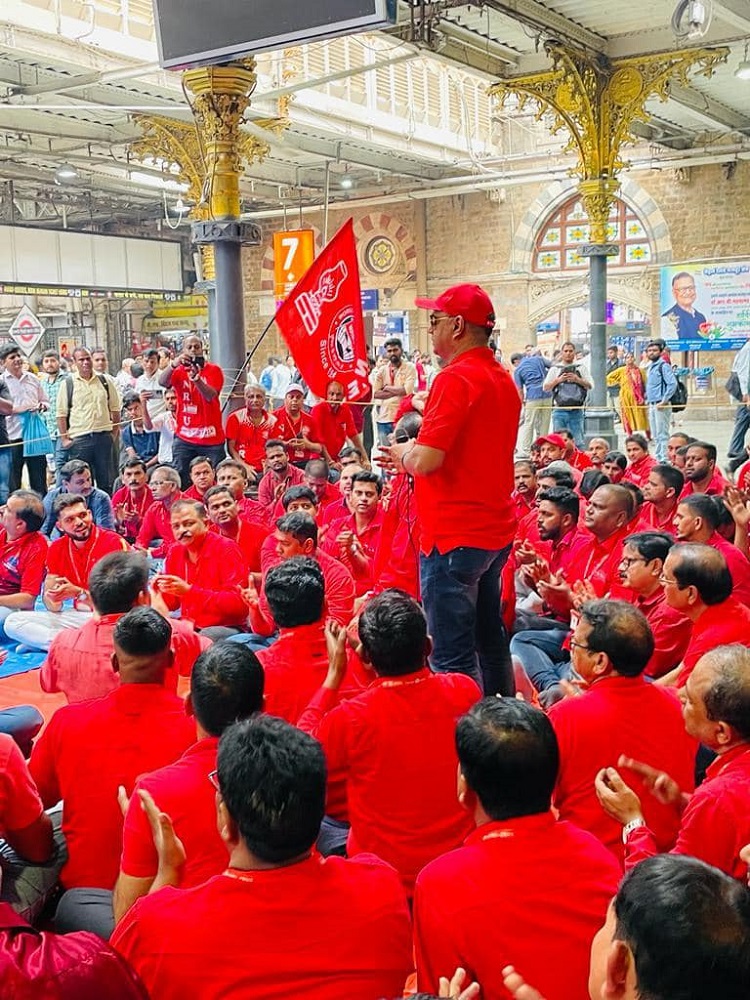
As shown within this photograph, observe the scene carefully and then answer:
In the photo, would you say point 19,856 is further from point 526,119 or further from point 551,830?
point 526,119

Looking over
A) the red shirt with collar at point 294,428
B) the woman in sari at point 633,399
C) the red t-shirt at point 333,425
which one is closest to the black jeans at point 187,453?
the red shirt with collar at point 294,428

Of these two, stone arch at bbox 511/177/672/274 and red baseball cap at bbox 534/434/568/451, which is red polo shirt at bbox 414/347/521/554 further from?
stone arch at bbox 511/177/672/274

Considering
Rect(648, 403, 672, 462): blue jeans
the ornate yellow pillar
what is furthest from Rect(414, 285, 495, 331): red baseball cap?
Rect(648, 403, 672, 462): blue jeans

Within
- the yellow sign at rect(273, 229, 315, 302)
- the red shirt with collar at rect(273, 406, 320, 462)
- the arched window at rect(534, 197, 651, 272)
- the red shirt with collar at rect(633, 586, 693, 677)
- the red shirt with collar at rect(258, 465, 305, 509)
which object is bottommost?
the red shirt with collar at rect(633, 586, 693, 677)

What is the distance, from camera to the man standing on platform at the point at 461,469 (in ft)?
9.77

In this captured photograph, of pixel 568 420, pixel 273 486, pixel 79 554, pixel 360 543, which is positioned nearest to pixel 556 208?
pixel 568 420

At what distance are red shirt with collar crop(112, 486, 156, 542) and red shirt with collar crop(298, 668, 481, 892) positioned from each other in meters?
4.60

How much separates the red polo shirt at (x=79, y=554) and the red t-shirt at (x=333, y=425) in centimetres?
265

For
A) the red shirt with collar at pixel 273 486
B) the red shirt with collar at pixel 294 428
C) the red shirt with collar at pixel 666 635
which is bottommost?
the red shirt with collar at pixel 666 635

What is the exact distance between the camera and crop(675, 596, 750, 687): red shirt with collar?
10.3 ft

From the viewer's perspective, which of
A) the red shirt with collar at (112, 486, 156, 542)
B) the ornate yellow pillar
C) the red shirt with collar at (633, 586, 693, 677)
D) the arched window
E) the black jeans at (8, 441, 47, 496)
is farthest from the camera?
the arched window

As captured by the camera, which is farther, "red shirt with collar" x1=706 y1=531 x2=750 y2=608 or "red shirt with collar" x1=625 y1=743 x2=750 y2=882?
"red shirt with collar" x1=706 y1=531 x2=750 y2=608

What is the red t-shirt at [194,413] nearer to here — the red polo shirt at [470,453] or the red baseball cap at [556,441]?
the red baseball cap at [556,441]

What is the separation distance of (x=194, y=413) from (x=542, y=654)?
3.97 metres
